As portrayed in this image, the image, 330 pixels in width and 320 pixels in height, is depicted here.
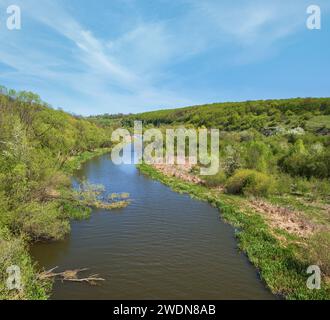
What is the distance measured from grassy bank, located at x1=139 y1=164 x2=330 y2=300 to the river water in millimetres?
645

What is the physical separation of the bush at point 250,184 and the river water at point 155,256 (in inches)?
284

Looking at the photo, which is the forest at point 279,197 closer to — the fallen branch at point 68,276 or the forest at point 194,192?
the forest at point 194,192

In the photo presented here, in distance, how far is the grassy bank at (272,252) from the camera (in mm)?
14259

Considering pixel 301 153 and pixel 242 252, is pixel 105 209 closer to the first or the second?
pixel 242 252

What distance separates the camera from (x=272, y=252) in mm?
18016

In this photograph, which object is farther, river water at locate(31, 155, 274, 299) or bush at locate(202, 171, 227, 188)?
bush at locate(202, 171, 227, 188)

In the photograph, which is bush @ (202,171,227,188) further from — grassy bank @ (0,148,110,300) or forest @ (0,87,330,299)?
grassy bank @ (0,148,110,300)

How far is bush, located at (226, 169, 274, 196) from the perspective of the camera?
31969 mm

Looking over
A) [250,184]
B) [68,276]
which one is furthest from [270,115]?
[68,276]

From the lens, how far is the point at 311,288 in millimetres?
14055

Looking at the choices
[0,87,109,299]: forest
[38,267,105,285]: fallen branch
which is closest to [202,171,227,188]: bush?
[0,87,109,299]: forest

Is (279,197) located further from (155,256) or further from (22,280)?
(22,280)
